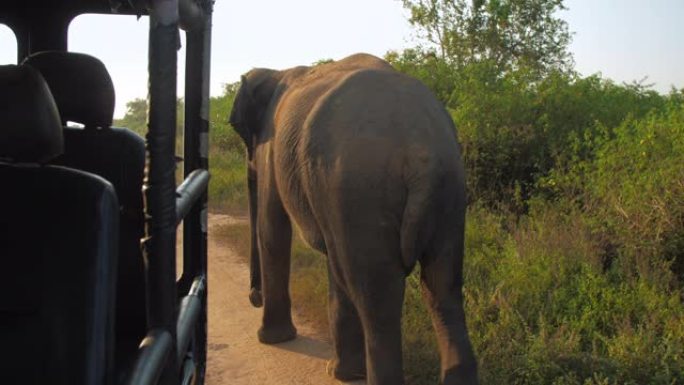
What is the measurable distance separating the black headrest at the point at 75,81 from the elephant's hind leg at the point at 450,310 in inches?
65.0

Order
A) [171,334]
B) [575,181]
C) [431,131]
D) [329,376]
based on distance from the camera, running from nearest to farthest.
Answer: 1. [171,334]
2. [431,131]
3. [329,376]
4. [575,181]

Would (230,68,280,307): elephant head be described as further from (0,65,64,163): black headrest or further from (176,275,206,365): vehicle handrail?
(0,65,64,163): black headrest

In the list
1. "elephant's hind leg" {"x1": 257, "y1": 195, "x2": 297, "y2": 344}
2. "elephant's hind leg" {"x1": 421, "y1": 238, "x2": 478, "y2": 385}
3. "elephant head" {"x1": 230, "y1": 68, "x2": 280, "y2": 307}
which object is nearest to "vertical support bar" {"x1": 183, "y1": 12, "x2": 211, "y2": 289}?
"elephant's hind leg" {"x1": 421, "y1": 238, "x2": 478, "y2": 385}

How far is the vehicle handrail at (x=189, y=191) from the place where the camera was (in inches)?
77.2

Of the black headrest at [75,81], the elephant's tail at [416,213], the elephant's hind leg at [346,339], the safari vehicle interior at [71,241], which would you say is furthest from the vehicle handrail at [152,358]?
the elephant's hind leg at [346,339]

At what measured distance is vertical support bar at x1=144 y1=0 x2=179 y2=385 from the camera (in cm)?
167

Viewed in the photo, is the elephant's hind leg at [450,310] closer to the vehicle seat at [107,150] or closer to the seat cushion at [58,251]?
the vehicle seat at [107,150]

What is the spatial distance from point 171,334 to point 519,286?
3596 mm

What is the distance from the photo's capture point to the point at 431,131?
3.46 meters

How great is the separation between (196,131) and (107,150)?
0.46 m

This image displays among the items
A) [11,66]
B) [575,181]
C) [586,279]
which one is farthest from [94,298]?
[575,181]

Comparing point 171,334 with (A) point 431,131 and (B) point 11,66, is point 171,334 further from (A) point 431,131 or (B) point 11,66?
(A) point 431,131

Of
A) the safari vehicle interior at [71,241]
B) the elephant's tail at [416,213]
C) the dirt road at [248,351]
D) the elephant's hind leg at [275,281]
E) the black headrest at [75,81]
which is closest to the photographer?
the safari vehicle interior at [71,241]

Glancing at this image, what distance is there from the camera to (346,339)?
4.34m
